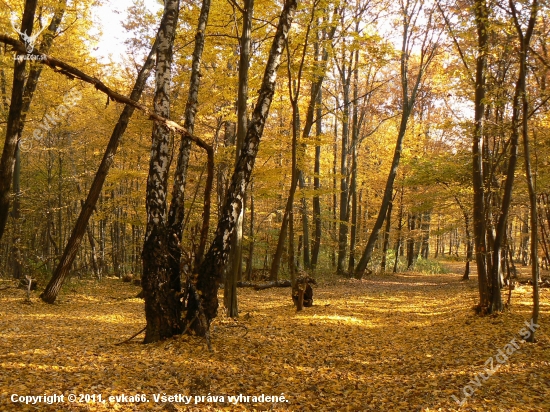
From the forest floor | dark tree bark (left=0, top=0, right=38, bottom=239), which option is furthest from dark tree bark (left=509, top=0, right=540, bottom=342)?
dark tree bark (left=0, top=0, right=38, bottom=239)

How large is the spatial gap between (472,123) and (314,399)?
20.4 ft

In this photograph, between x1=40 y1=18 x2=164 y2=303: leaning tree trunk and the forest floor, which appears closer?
the forest floor

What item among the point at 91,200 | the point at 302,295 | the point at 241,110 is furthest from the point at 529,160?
the point at 91,200

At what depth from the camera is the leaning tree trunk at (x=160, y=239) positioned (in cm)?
541

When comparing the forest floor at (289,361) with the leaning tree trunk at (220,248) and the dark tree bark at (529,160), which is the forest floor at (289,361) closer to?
the leaning tree trunk at (220,248)

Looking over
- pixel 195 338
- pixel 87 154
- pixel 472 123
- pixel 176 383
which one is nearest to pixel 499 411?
pixel 176 383

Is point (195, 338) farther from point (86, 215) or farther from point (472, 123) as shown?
point (472, 123)

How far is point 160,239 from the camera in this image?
542 cm

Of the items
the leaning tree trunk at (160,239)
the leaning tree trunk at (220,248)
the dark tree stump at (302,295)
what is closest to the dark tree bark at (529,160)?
the leaning tree trunk at (220,248)

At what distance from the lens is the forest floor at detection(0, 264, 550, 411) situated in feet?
13.5

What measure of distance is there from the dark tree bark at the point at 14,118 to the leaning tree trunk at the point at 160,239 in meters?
3.98

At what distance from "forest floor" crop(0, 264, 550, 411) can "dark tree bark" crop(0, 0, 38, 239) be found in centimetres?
255

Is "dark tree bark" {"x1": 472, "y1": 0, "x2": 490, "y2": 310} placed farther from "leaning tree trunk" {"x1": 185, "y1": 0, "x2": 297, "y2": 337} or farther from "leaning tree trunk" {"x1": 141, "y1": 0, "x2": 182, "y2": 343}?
"leaning tree trunk" {"x1": 141, "y1": 0, "x2": 182, "y2": 343}

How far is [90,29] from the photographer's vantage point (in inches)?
460
